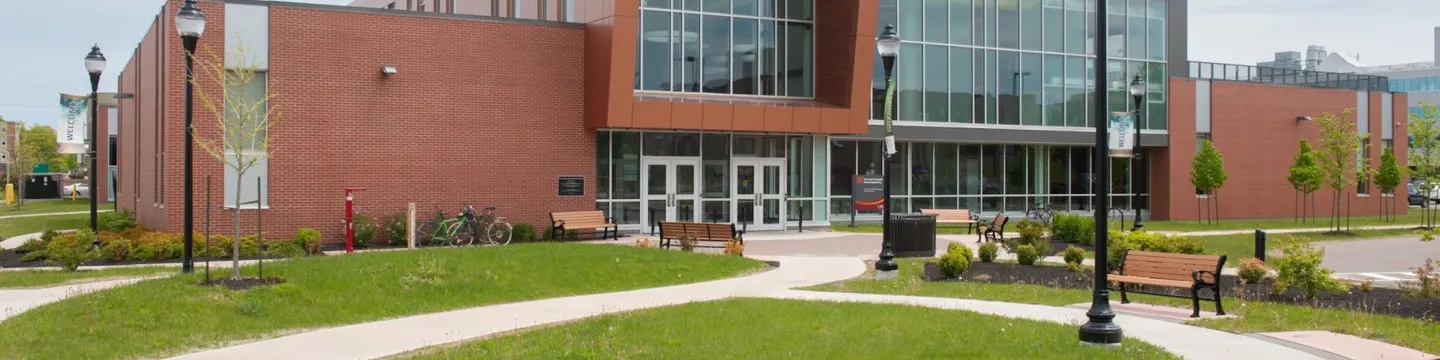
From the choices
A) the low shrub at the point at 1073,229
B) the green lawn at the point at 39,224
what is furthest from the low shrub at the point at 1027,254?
the green lawn at the point at 39,224

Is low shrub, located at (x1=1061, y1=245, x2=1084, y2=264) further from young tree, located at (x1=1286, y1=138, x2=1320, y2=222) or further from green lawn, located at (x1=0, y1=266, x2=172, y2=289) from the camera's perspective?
young tree, located at (x1=1286, y1=138, x2=1320, y2=222)

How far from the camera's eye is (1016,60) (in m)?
38.1

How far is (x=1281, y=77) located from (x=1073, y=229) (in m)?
23.0

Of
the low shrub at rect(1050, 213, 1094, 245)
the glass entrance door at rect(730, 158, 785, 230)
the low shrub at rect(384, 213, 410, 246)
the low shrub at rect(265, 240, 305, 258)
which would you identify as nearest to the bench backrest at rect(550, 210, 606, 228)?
the low shrub at rect(384, 213, 410, 246)

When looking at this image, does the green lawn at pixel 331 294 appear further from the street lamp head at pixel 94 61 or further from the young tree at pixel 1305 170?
the young tree at pixel 1305 170

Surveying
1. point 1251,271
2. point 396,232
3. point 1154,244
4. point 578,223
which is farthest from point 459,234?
point 1251,271

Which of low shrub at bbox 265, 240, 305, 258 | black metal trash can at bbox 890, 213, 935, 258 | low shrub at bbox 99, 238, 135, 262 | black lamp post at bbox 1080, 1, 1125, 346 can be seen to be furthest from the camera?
black metal trash can at bbox 890, 213, 935, 258

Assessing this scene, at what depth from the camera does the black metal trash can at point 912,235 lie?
22.0 m

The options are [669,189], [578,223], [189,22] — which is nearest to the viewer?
[189,22]

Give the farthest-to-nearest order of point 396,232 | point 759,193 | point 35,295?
point 759,193, point 396,232, point 35,295

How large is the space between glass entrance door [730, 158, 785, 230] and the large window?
1.85m

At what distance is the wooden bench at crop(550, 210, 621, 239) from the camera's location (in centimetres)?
2670

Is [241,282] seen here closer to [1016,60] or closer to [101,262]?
[101,262]

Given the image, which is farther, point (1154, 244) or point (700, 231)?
point (700, 231)
